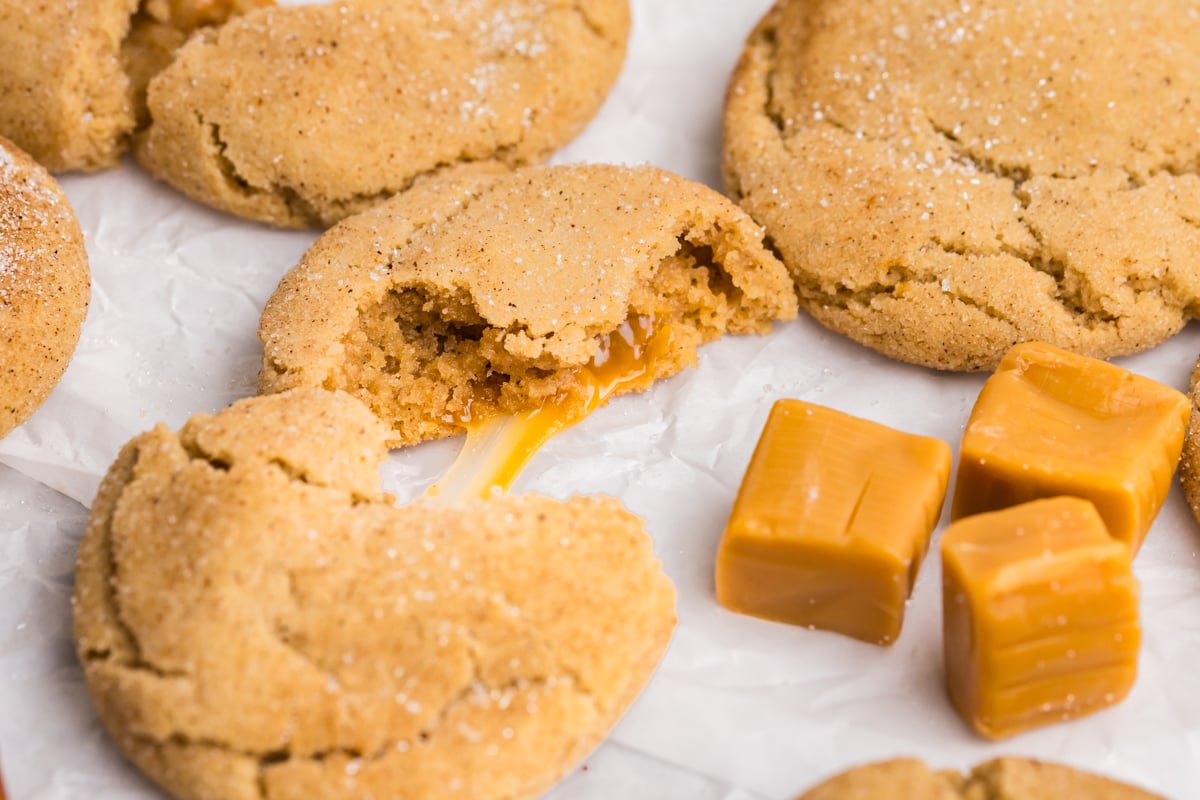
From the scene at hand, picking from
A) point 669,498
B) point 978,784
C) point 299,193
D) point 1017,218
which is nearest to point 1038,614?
point 978,784

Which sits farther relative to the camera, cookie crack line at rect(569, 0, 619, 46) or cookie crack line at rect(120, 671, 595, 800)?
cookie crack line at rect(569, 0, 619, 46)

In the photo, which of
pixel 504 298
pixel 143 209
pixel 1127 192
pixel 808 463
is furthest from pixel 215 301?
pixel 1127 192

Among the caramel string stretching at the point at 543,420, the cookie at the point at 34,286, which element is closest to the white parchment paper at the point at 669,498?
the caramel string stretching at the point at 543,420

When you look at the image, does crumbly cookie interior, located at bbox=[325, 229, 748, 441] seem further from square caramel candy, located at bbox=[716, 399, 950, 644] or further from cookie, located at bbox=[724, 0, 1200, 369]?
square caramel candy, located at bbox=[716, 399, 950, 644]

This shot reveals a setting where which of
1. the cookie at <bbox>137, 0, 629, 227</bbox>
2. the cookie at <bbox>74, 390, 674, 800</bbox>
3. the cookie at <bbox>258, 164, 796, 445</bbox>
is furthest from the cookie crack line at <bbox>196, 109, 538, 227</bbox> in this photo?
the cookie at <bbox>74, 390, 674, 800</bbox>

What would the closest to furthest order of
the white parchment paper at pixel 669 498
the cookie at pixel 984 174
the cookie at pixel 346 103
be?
the white parchment paper at pixel 669 498, the cookie at pixel 984 174, the cookie at pixel 346 103

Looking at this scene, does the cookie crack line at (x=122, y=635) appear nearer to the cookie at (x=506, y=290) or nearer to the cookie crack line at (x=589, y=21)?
the cookie at (x=506, y=290)

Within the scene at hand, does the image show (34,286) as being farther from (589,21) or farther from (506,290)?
(589,21)

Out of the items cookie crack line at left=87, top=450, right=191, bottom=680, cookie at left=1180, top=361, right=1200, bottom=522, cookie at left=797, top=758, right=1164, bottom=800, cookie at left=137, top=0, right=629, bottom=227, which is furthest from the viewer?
cookie at left=137, top=0, right=629, bottom=227
